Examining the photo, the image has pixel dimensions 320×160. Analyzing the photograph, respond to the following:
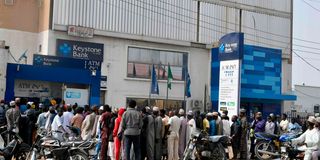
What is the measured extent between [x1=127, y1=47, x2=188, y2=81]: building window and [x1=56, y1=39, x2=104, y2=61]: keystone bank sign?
261 centimetres

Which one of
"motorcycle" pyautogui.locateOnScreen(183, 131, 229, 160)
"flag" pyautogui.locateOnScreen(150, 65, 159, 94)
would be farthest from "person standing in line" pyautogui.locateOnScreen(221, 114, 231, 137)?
"flag" pyautogui.locateOnScreen(150, 65, 159, 94)

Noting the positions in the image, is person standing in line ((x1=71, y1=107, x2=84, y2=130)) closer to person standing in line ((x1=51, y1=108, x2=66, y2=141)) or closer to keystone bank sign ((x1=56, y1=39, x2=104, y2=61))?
person standing in line ((x1=51, y1=108, x2=66, y2=141))

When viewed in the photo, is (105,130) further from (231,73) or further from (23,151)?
(231,73)

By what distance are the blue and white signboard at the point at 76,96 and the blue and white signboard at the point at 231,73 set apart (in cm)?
929

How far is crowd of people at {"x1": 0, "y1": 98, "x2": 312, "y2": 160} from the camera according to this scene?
14.3m

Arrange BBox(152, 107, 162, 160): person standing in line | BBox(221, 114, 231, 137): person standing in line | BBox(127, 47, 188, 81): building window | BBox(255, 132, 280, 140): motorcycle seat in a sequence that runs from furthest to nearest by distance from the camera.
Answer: BBox(127, 47, 188, 81): building window, BBox(255, 132, 280, 140): motorcycle seat, BBox(221, 114, 231, 137): person standing in line, BBox(152, 107, 162, 160): person standing in line

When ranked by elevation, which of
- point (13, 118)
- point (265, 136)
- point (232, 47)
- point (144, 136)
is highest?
point (232, 47)

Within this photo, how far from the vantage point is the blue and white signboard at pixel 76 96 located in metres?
26.6

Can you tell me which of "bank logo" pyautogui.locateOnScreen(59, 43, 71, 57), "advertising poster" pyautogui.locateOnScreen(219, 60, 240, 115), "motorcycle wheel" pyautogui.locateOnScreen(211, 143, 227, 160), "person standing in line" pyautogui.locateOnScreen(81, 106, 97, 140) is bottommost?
"motorcycle wheel" pyautogui.locateOnScreen(211, 143, 227, 160)

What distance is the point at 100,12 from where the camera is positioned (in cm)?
3209

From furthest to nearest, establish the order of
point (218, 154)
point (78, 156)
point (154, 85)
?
point (154, 85) < point (218, 154) < point (78, 156)

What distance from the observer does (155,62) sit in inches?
1353

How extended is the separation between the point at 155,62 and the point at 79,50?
20.0 ft

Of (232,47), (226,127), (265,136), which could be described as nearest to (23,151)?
(226,127)
